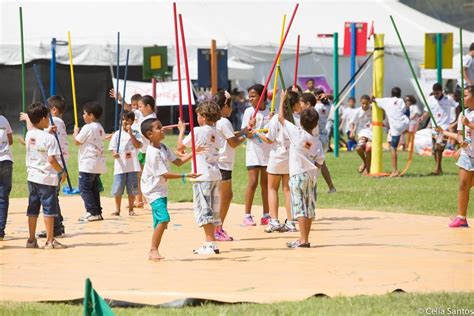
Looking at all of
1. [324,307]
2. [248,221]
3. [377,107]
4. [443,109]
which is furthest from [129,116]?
[443,109]

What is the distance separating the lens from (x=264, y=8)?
130 feet

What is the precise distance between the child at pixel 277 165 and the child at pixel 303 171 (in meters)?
0.87

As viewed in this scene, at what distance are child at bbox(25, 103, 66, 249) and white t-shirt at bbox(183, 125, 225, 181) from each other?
140 centimetres

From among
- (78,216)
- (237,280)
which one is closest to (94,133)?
(78,216)

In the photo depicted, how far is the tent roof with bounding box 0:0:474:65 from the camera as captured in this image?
3600cm

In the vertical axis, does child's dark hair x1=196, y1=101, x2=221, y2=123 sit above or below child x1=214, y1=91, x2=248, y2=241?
above

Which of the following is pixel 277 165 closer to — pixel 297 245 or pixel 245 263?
pixel 297 245

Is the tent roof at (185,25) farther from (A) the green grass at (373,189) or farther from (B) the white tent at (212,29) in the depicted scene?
(A) the green grass at (373,189)

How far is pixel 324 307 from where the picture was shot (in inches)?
301

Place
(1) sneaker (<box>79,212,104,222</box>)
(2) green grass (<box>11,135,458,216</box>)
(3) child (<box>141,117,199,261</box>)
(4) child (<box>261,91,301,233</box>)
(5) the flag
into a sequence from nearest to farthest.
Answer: (5) the flag < (3) child (<box>141,117,199,261</box>) < (4) child (<box>261,91,301,233</box>) < (1) sneaker (<box>79,212,104,222</box>) < (2) green grass (<box>11,135,458,216</box>)

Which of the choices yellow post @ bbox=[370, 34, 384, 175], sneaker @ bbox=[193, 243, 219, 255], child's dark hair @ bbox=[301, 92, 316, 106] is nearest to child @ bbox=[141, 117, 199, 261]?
sneaker @ bbox=[193, 243, 219, 255]

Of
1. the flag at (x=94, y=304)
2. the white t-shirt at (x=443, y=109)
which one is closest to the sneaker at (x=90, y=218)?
the flag at (x=94, y=304)

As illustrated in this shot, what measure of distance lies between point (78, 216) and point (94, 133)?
1.11 meters

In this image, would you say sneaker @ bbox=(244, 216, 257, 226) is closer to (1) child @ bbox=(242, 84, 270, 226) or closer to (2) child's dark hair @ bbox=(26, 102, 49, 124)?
(1) child @ bbox=(242, 84, 270, 226)
